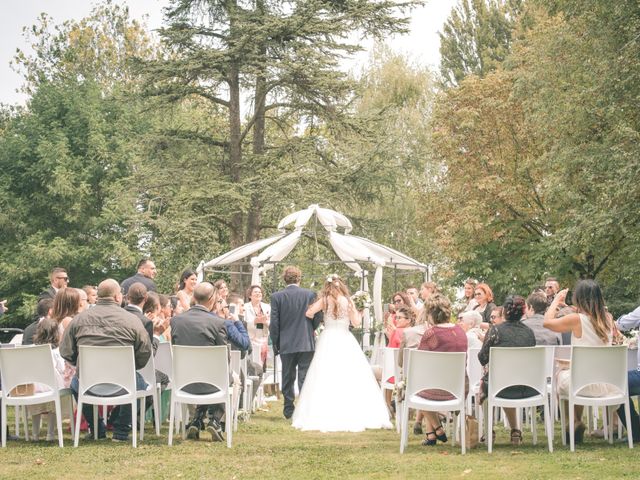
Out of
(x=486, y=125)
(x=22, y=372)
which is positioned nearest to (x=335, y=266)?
(x=486, y=125)

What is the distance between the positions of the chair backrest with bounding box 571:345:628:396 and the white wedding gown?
10.0 feet

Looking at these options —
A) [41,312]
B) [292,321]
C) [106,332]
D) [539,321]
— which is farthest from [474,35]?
[106,332]

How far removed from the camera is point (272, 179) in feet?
90.2

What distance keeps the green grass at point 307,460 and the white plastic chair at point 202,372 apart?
44 cm

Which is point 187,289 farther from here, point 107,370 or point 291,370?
point 107,370

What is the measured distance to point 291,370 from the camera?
42.2ft

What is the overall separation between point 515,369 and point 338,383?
10.9 ft

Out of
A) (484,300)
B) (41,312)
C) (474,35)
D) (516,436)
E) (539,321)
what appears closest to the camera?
(516,436)

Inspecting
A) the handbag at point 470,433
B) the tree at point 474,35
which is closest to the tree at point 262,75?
the handbag at point 470,433

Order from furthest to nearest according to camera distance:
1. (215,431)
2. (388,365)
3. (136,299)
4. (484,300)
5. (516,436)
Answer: (484,300) → (388,365) → (136,299) → (215,431) → (516,436)

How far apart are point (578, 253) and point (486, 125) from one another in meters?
5.67

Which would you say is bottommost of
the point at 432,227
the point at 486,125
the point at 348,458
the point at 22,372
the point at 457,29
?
the point at 348,458

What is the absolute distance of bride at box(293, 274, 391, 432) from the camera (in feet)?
37.3

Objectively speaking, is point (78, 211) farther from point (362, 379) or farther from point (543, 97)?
point (362, 379)
